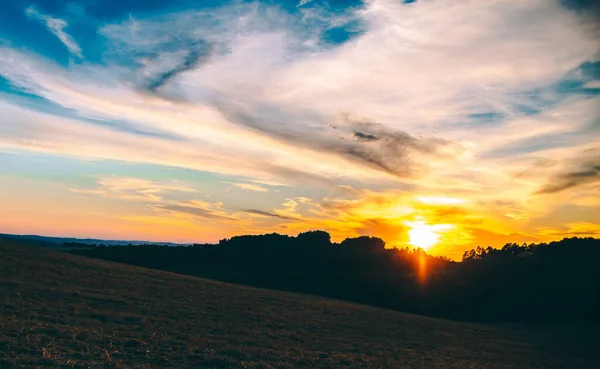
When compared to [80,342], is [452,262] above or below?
above

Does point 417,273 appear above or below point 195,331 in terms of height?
above

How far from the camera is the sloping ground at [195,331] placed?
59.4ft

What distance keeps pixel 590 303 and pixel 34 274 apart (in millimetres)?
70147

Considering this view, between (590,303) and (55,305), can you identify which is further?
(590,303)

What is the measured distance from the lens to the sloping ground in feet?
59.4

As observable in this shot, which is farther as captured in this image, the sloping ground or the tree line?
the tree line

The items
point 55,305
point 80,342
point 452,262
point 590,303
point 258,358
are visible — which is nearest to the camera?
point 80,342

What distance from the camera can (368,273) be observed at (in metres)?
76.7

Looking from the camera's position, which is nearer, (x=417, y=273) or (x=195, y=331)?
(x=195, y=331)

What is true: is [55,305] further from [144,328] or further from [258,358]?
[258,358]

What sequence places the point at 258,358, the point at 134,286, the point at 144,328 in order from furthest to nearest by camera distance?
the point at 134,286 < the point at 144,328 < the point at 258,358

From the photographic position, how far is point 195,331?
955 inches

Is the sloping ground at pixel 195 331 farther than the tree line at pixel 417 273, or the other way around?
the tree line at pixel 417 273

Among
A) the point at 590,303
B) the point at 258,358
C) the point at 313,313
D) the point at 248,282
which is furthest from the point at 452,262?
the point at 258,358
